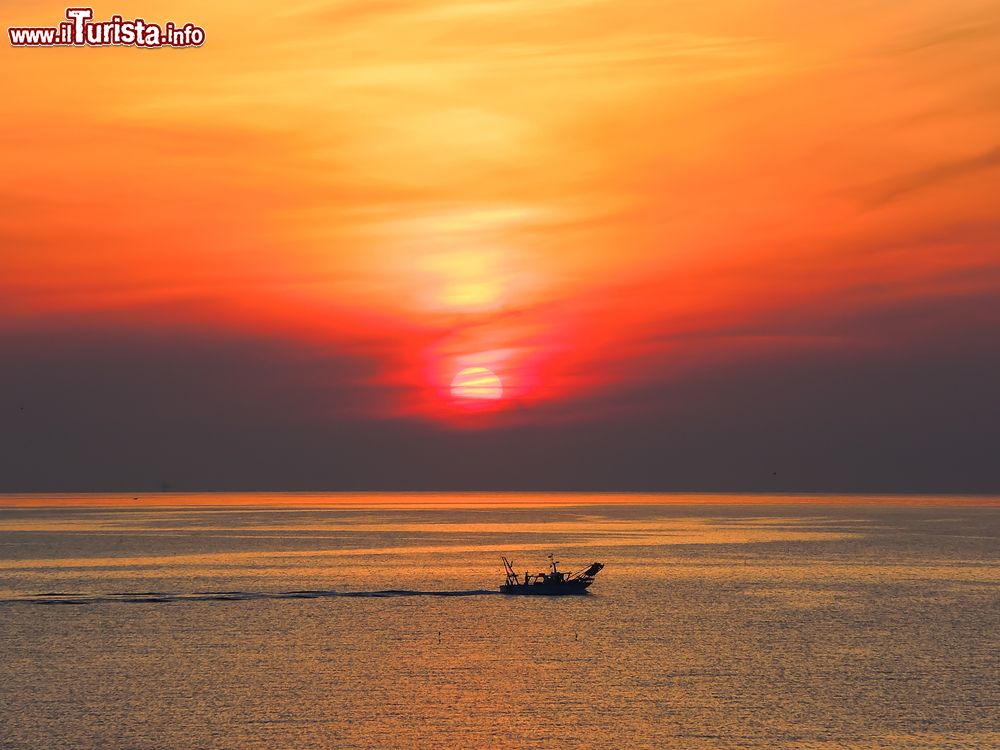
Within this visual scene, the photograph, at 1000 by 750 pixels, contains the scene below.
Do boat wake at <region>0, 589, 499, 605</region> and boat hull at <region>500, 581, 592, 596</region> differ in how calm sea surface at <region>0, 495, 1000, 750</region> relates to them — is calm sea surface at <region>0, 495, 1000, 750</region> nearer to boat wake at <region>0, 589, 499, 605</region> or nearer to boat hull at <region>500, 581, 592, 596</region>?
boat wake at <region>0, 589, 499, 605</region>

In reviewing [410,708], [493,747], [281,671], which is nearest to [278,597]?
[281,671]

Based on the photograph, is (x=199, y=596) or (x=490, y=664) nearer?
(x=490, y=664)

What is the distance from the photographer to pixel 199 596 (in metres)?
130

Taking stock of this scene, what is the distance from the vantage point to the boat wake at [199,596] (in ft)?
412

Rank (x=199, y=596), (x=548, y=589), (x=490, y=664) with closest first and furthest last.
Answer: (x=490, y=664), (x=199, y=596), (x=548, y=589)

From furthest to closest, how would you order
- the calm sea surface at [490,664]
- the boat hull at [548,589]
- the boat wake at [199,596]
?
the boat hull at [548,589] → the boat wake at [199,596] → the calm sea surface at [490,664]

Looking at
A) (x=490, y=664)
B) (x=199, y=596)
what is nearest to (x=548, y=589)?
(x=199, y=596)

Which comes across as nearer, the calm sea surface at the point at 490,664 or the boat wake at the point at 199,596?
the calm sea surface at the point at 490,664

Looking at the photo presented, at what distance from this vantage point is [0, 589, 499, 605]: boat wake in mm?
125438

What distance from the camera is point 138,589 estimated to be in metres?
138

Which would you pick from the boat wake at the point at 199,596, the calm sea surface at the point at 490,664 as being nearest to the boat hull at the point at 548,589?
the boat wake at the point at 199,596

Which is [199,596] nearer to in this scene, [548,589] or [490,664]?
[548,589]

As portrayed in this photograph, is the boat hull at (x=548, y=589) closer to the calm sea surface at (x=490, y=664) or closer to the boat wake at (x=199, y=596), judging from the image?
the boat wake at (x=199, y=596)

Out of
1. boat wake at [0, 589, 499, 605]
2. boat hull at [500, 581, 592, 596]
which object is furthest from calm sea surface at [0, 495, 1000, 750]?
boat hull at [500, 581, 592, 596]
